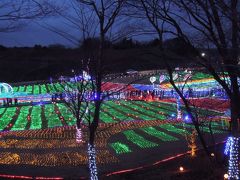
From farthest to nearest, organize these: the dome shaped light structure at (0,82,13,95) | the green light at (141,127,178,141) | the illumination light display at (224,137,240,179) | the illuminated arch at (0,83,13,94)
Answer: the illuminated arch at (0,83,13,94) → the dome shaped light structure at (0,82,13,95) → the green light at (141,127,178,141) → the illumination light display at (224,137,240,179)

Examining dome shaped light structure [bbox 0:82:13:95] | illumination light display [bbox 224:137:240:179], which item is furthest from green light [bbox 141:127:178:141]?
dome shaped light structure [bbox 0:82:13:95]

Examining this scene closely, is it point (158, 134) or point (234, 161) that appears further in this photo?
point (158, 134)

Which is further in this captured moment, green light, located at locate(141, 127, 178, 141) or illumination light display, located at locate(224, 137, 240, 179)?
green light, located at locate(141, 127, 178, 141)

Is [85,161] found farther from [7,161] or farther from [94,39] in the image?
[94,39]

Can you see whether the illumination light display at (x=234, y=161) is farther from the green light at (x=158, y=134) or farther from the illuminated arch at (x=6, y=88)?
the illuminated arch at (x=6, y=88)

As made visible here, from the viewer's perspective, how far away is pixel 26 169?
1720cm

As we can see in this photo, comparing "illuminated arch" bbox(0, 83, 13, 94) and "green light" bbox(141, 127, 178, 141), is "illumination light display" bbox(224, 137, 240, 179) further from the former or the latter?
"illuminated arch" bbox(0, 83, 13, 94)

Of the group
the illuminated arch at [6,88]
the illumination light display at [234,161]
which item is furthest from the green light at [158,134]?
the illuminated arch at [6,88]

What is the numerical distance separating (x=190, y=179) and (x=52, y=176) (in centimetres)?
605

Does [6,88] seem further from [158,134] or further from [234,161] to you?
[234,161]

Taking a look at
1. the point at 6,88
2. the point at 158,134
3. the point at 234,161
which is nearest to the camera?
the point at 234,161

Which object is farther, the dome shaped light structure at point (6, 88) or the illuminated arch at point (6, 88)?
the illuminated arch at point (6, 88)

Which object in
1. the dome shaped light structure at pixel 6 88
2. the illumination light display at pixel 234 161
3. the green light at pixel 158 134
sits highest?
the dome shaped light structure at pixel 6 88

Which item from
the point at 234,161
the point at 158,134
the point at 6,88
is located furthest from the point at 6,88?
the point at 234,161
